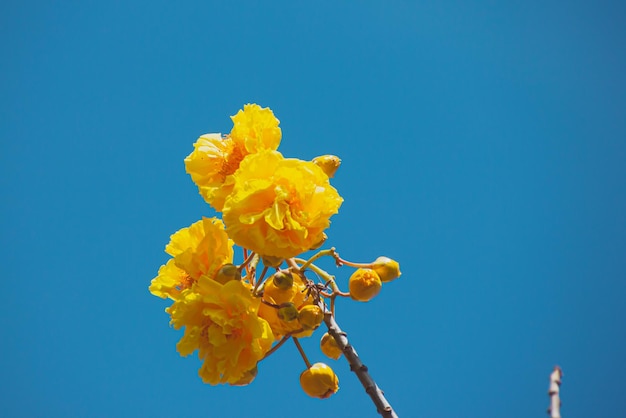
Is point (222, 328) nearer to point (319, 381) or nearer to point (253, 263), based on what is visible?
point (253, 263)

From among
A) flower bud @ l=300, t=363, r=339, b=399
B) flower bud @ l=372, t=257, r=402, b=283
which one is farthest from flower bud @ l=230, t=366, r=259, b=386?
flower bud @ l=372, t=257, r=402, b=283

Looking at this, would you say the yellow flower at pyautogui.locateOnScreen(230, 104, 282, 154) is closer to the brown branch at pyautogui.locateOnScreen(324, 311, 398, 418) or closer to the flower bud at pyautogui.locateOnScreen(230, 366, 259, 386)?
the brown branch at pyautogui.locateOnScreen(324, 311, 398, 418)

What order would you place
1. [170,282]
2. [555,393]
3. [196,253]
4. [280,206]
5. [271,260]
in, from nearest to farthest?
[555,393], [280,206], [271,260], [196,253], [170,282]

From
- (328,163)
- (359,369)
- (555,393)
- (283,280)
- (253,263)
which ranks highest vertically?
(328,163)

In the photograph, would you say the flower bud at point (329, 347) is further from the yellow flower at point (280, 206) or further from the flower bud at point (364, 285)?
the yellow flower at point (280, 206)

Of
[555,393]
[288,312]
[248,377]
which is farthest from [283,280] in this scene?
[555,393]

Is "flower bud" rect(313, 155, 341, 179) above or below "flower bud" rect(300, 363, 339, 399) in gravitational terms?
above
